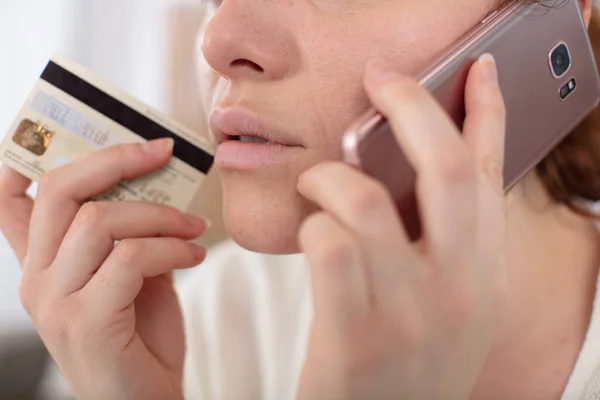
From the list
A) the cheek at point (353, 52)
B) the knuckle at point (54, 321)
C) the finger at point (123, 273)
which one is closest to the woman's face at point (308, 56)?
the cheek at point (353, 52)

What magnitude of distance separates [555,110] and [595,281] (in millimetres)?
289

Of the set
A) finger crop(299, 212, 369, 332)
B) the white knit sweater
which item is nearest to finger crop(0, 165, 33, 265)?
the white knit sweater

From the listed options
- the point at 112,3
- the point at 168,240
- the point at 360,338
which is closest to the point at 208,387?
the point at 168,240

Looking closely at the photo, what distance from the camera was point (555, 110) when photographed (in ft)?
1.97

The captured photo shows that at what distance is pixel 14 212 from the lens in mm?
757

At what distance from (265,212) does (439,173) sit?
0.76 ft

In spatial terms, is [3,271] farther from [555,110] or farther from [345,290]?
[555,110]

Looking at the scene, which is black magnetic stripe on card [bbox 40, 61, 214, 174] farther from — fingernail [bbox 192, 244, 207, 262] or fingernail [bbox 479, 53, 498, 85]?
fingernail [bbox 479, 53, 498, 85]

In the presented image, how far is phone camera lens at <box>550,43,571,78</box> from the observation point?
59 centimetres

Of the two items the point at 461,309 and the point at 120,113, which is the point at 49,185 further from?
the point at 461,309

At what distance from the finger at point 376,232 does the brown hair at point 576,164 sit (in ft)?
1.64

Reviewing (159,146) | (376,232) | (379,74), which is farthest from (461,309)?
(159,146)

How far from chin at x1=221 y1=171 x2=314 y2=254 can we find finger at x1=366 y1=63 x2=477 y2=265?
179 millimetres

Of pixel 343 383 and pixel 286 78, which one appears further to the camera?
pixel 286 78
